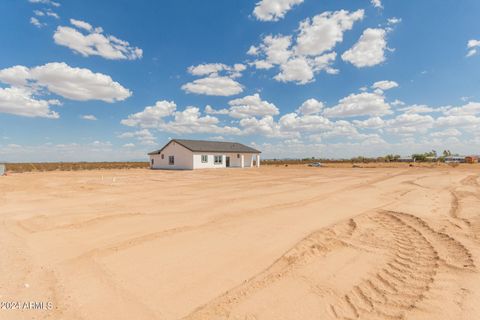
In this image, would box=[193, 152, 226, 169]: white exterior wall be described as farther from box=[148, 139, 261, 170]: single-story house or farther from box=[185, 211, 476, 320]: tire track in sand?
box=[185, 211, 476, 320]: tire track in sand

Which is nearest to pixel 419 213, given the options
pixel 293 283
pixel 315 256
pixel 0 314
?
pixel 315 256

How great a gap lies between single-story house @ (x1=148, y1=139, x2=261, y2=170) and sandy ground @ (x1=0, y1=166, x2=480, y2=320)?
84.7 feet

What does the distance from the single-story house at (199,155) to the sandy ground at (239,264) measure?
25.8m

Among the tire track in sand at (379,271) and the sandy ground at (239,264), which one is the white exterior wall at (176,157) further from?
the tire track in sand at (379,271)

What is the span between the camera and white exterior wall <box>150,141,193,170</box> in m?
33.9

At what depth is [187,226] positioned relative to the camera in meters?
6.56

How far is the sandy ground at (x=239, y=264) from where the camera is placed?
3.14m

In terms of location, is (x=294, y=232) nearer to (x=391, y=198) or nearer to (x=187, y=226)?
(x=187, y=226)

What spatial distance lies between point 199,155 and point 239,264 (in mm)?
30415

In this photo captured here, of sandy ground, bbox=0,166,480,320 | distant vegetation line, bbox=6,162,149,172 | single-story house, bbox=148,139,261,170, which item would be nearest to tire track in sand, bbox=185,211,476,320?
sandy ground, bbox=0,166,480,320

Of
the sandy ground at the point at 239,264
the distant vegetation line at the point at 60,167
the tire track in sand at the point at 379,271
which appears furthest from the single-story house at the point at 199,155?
the tire track in sand at the point at 379,271

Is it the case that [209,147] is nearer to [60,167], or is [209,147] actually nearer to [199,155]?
[199,155]

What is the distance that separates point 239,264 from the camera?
4371mm

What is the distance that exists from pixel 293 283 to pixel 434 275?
88.3 inches
